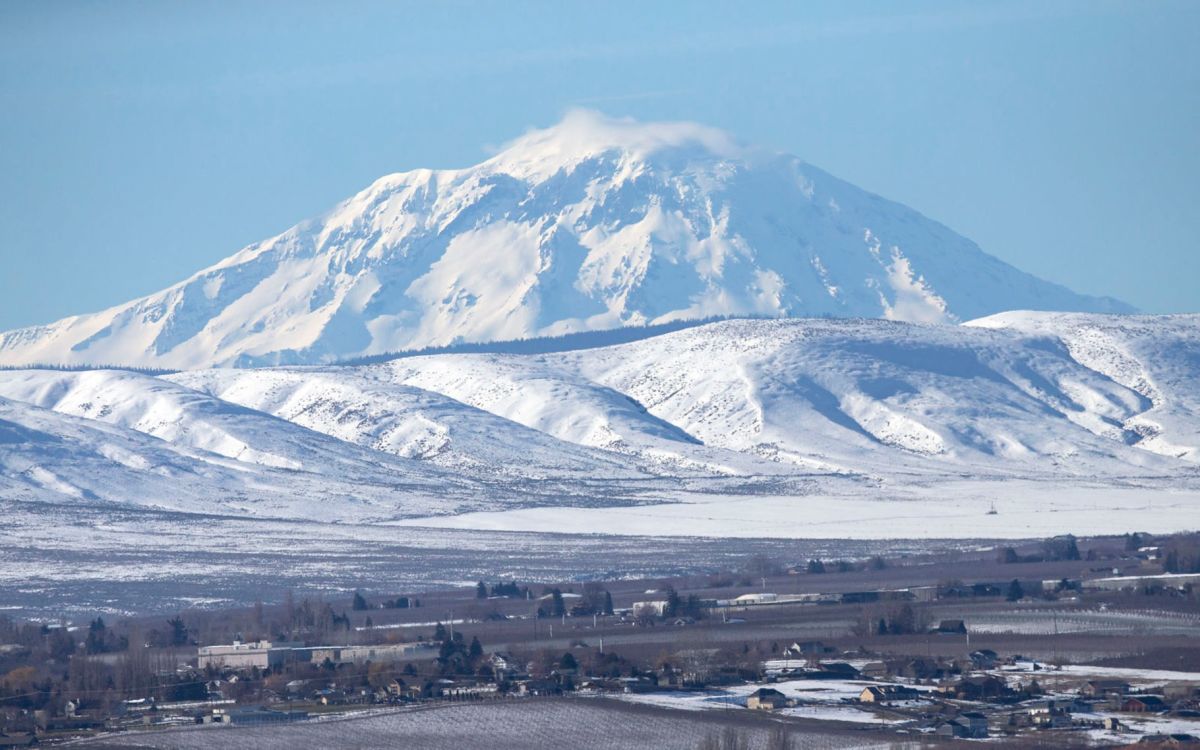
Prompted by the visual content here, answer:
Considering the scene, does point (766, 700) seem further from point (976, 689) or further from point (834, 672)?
point (834, 672)

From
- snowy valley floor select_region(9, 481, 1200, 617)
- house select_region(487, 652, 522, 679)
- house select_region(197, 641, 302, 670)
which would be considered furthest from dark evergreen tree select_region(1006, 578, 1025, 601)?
house select_region(197, 641, 302, 670)

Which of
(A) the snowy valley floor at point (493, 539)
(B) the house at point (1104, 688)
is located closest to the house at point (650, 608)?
(A) the snowy valley floor at point (493, 539)

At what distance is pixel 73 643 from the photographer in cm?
9481

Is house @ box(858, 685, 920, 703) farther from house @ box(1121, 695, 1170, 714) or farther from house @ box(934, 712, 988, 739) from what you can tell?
house @ box(1121, 695, 1170, 714)

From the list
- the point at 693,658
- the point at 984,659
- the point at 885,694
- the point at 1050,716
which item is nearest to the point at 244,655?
the point at 693,658

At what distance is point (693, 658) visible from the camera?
84062 millimetres

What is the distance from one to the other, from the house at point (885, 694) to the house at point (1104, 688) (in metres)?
4.67

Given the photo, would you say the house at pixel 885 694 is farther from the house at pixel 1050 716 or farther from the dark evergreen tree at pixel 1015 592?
the dark evergreen tree at pixel 1015 592

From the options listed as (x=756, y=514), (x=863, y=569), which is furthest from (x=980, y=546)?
(x=756, y=514)

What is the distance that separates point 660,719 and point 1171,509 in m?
103

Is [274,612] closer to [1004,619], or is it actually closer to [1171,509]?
[1004,619]

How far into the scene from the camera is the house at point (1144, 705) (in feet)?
230

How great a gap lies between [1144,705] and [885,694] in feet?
24.5

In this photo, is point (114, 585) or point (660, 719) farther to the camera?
point (114, 585)
